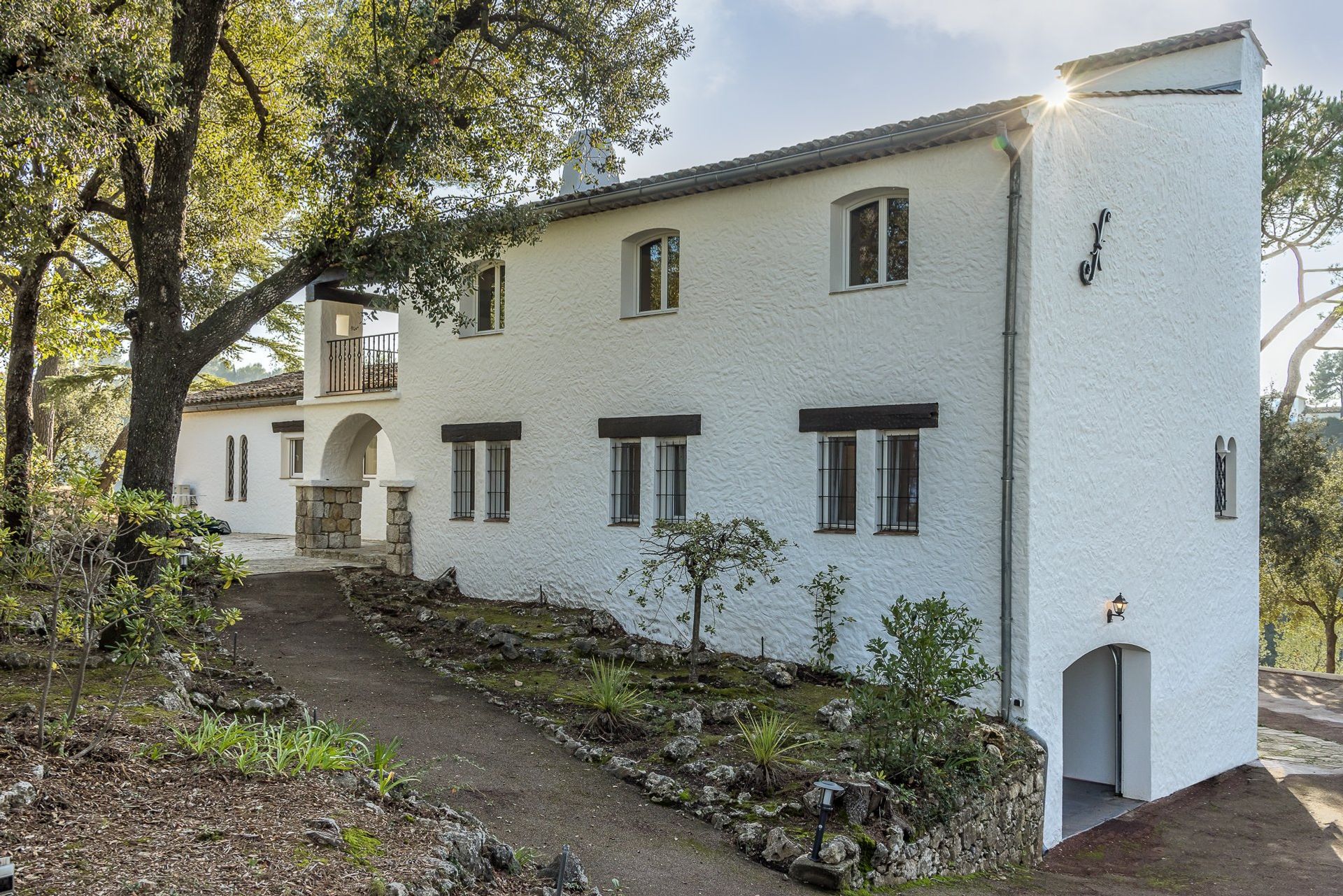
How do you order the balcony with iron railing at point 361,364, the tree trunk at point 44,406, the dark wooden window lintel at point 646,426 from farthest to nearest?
1. the tree trunk at point 44,406
2. the balcony with iron railing at point 361,364
3. the dark wooden window lintel at point 646,426

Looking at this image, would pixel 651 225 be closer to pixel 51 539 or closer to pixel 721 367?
pixel 721 367

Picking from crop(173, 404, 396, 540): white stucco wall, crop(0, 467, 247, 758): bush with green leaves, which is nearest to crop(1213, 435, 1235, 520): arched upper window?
crop(0, 467, 247, 758): bush with green leaves

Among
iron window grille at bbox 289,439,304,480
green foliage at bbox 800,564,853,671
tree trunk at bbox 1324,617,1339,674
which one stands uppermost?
iron window grille at bbox 289,439,304,480

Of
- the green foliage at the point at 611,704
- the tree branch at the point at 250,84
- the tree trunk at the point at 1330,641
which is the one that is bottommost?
the tree trunk at the point at 1330,641

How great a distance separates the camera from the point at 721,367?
45.6 feet

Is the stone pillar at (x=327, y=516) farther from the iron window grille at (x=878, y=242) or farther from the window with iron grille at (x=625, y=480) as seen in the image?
the iron window grille at (x=878, y=242)

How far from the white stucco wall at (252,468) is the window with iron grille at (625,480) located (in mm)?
12125

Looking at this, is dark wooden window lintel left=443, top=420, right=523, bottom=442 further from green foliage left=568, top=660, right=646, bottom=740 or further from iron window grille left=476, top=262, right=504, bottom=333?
green foliage left=568, top=660, right=646, bottom=740

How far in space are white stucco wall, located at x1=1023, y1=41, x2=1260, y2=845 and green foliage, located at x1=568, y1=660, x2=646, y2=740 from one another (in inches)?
164

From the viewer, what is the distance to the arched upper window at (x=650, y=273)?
14.8 metres

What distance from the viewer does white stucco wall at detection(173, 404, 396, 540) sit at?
26609 millimetres

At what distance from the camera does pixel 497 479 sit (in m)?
16.9

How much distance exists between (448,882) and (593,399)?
10323 mm

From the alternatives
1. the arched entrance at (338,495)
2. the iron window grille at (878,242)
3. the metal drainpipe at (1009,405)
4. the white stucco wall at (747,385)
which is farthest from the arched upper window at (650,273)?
the arched entrance at (338,495)
